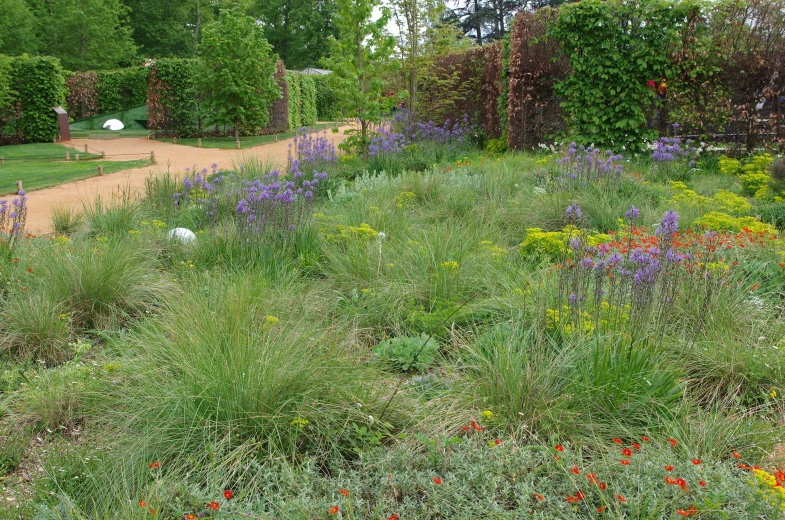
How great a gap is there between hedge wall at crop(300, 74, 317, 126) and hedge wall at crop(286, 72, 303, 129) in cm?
60

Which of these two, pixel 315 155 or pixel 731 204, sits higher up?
pixel 315 155

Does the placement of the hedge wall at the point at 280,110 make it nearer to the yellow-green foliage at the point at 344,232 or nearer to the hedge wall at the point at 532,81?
the hedge wall at the point at 532,81

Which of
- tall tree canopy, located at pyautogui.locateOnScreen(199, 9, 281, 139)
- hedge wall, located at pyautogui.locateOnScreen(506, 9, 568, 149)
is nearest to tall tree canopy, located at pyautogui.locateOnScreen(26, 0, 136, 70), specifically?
tall tree canopy, located at pyautogui.locateOnScreen(199, 9, 281, 139)

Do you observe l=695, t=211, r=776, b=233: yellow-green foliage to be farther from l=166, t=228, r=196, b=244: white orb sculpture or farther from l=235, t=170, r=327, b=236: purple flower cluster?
l=166, t=228, r=196, b=244: white orb sculpture

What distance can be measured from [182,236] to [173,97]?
1660cm

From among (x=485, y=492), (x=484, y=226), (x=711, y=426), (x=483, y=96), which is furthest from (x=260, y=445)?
(x=483, y=96)

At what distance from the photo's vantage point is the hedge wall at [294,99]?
23.8m

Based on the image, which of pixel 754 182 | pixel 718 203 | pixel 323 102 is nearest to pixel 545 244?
pixel 718 203

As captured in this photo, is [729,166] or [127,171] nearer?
[729,166]

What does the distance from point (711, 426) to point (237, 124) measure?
18828mm

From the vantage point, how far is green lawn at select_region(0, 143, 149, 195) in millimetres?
10102

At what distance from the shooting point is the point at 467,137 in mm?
13148

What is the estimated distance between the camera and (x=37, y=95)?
59.5 ft

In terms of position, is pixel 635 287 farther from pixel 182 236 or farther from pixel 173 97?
pixel 173 97
